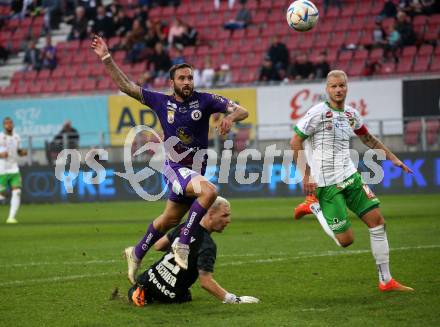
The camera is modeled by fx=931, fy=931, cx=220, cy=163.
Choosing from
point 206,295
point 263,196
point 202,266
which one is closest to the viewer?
point 202,266

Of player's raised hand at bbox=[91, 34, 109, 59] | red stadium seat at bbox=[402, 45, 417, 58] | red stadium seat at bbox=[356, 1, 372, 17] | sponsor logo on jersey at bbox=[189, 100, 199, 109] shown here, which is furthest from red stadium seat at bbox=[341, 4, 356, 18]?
player's raised hand at bbox=[91, 34, 109, 59]

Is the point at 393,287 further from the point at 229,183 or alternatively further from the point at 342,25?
the point at 342,25

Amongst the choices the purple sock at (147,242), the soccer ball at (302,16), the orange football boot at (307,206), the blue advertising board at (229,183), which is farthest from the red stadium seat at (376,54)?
the purple sock at (147,242)

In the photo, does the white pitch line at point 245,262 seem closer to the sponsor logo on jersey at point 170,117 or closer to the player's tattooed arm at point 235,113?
the sponsor logo on jersey at point 170,117

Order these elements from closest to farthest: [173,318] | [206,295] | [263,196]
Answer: [173,318] < [206,295] < [263,196]

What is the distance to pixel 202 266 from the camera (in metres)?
8.98

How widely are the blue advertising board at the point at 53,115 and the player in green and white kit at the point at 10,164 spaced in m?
5.62

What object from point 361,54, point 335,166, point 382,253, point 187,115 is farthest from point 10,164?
point 382,253

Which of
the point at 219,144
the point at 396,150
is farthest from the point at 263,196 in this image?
the point at 396,150

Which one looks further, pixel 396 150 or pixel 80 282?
pixel 396 150

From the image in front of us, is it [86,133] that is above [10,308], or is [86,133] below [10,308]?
above

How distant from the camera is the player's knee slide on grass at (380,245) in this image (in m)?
9.56

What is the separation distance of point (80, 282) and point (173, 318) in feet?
9.79

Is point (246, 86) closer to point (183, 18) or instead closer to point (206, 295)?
point (183, 18)
